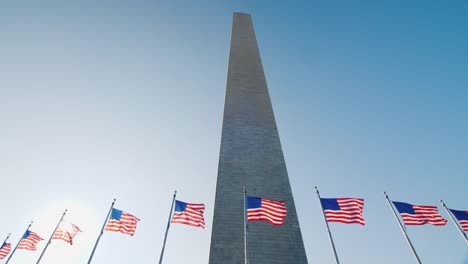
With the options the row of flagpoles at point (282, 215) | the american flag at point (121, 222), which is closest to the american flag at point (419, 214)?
the row of flagpoles at point (282, 215)

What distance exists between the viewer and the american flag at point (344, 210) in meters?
13.3

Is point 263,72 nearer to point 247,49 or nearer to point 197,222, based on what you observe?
point 247,49

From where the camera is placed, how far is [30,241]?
57.3 feet

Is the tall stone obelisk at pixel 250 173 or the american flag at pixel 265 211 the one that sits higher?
the tall stone obelisk at pixel 250 173

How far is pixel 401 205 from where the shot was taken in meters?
14.0

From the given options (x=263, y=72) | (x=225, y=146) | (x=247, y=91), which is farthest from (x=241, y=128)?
(x=263, y=72)

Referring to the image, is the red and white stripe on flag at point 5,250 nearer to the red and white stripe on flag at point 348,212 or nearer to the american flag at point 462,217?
the red and white stripe on flag at point 348,212

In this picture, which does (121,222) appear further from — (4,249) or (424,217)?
(424,217)

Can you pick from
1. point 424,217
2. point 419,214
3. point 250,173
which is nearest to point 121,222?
point 250,173

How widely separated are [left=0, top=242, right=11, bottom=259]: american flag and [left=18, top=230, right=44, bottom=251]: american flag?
236cm

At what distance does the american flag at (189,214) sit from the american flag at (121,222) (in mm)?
2803

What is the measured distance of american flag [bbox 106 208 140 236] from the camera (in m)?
15.0

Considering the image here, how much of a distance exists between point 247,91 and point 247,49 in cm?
723

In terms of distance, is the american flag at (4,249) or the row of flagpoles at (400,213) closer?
the row of flagpoles at (400,213)
